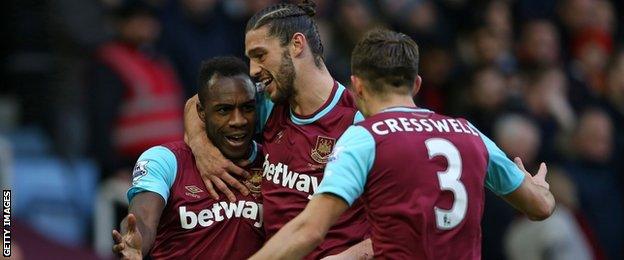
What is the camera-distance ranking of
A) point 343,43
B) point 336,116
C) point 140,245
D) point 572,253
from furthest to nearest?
point 343,43 < point 572,253 < point 336,116 < point 140,245

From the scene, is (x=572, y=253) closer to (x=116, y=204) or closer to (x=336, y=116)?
(x=116, y=204)

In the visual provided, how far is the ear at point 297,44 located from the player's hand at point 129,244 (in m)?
1.18

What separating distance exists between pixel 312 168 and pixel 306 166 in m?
0.03

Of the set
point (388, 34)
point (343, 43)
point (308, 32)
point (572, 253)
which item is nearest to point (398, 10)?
point (343, 43)

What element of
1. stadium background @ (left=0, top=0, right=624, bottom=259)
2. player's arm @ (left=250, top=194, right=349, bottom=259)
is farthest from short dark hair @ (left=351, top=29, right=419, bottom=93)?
stadium background @ (left=0, top=0, right=624, bottom=259)

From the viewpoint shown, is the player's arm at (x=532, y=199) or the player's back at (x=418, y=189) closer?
the player's back at (x=418, y=189)

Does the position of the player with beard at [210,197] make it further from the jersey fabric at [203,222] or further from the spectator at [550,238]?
the spectator at [550,238]

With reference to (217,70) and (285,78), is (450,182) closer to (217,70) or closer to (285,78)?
(285,78)

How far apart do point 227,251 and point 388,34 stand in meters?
1.52

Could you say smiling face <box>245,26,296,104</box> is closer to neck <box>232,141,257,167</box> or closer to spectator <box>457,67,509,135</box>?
neck <box>232,141,257,167</box>

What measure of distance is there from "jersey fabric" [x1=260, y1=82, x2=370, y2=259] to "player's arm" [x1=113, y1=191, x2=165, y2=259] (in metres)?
0.52

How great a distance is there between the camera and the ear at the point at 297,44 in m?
6.53

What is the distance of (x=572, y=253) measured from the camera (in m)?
10.8

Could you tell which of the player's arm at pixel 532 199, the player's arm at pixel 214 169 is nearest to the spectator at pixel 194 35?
the player's arm at pixel 214 169
